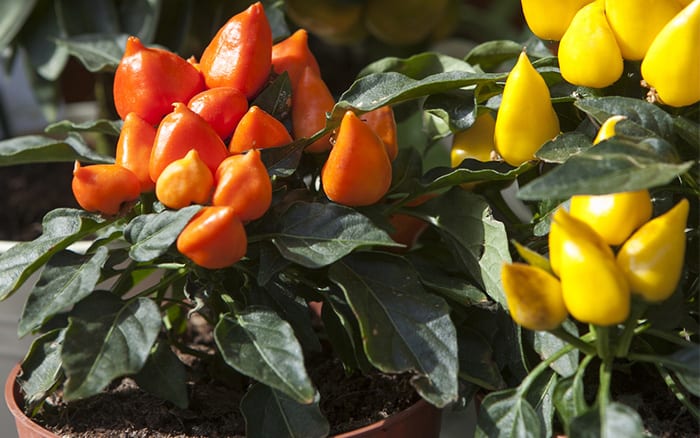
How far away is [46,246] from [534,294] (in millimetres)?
288

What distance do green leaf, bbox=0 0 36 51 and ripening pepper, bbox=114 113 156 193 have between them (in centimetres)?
47

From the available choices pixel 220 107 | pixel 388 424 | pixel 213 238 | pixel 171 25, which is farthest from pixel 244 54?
pixel 171 25

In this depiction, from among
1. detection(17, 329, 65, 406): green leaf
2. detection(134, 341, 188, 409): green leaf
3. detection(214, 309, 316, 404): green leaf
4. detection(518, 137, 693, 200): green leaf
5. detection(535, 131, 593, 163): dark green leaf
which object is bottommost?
detection(134, 341, 188, 409): green leaf

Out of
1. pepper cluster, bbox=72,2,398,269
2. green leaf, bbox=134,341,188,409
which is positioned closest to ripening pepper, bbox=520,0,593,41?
pepper cluster, bbox=72,2,398,269

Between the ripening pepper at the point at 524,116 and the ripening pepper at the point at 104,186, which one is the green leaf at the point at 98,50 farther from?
the ripening pepper at the point at 524,116

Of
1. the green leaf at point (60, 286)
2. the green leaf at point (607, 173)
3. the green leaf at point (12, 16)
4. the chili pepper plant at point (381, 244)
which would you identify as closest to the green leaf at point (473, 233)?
the chili pepper plant at point (381, 244)

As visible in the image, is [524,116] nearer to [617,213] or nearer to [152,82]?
[617,213]

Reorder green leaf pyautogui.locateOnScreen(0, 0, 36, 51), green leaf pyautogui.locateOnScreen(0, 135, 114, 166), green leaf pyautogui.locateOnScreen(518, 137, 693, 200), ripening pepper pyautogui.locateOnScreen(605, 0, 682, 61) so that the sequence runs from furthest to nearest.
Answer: green leaf pyautogui.locateOnScreen(0, 0, 36, 51), green leaf pyautogui.locateOnScreen(0, 135, 114, 166), ripening pepper pyautogui.locateOnScreen(605, 0, 682, 61), green leaf pyautogui.locateOnScreen(518, 137, 693, 200)

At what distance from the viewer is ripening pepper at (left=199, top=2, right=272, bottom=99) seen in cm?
56

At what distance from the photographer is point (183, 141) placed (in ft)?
1.67

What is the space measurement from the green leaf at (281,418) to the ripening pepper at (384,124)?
18cm

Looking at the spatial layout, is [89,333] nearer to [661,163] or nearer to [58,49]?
[661,163]

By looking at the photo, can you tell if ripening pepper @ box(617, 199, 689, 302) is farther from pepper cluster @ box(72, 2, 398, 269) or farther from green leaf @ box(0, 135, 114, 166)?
green leaf @ box(0, 135, 114, 166)

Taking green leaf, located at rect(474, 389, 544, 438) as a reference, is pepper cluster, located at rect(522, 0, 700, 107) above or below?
above
